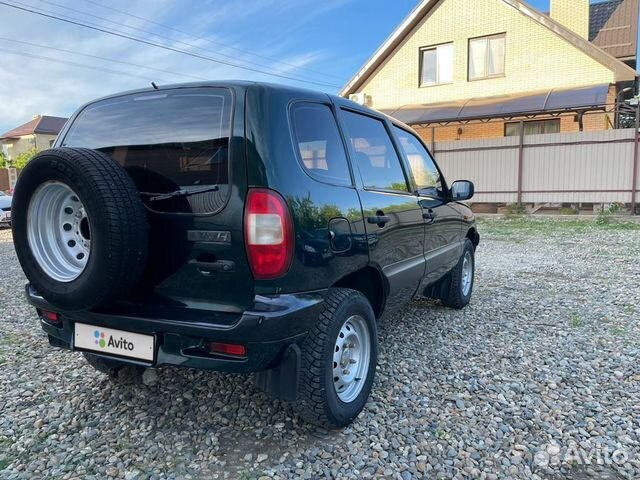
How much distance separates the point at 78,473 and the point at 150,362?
2.05ft

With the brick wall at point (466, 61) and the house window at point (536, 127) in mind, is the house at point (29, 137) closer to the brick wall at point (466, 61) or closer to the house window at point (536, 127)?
the brick wall at point (466, 61)

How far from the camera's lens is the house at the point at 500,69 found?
49.9 feet

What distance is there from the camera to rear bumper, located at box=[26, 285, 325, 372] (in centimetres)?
218

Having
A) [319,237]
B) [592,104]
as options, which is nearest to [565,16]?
[592,104]

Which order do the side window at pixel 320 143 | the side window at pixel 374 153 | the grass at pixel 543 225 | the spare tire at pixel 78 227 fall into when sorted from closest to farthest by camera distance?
the spare tire at pixel 78 227 → the side window at pixel 320 143 → the side window at pixel 374 153 → the grass at pixel 543 225

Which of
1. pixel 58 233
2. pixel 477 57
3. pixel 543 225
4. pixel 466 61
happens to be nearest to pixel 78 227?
pixel 58 233

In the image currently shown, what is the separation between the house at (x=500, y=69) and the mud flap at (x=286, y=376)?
45.0ft

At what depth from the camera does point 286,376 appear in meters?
2.34

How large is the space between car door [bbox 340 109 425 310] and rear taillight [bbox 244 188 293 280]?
764mm

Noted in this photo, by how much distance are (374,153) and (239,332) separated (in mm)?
1739

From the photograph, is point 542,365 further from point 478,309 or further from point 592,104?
point 592,104

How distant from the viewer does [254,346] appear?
86.7 inches

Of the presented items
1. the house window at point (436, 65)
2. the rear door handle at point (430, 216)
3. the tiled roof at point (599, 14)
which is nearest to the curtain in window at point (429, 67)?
the house window at point (436, 65)

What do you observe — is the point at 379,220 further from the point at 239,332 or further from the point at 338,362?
the point at 239,332
